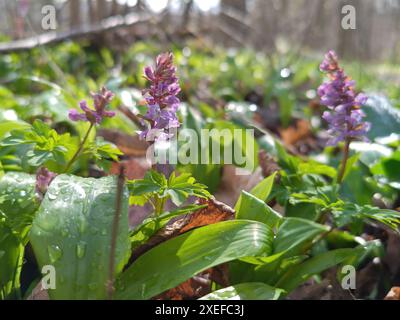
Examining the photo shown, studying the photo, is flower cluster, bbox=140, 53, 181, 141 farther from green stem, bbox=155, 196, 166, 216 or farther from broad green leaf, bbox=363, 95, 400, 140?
broad green leaf, bbox=363, 95, 400, 140

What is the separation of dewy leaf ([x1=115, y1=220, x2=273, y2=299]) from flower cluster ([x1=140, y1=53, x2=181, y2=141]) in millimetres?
287

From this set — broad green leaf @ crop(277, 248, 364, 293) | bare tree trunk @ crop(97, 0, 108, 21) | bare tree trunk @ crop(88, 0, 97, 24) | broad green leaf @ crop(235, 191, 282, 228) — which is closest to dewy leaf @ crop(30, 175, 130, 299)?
broad green leaf @ crop(235, 191, 282, 228)

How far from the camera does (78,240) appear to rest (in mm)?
1207

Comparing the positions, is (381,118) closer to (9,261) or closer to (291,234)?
(291,234)

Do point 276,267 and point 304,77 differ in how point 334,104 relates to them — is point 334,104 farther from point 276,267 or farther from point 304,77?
point 304,77

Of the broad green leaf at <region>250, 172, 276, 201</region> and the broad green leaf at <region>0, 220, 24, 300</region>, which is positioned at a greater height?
the broad green leaf at <region>250, 172, 276, 201</region>

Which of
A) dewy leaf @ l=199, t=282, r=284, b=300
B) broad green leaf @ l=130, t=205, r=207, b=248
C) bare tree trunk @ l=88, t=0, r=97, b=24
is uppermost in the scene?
bare tree trunk @ l=88, t=0, r=97, b=24

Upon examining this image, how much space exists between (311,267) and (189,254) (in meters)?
0.36

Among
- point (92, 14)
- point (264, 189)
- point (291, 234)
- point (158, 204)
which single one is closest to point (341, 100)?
point (264, 189)

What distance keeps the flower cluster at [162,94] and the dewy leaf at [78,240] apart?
0.22 m

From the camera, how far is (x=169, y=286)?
48.9 inches

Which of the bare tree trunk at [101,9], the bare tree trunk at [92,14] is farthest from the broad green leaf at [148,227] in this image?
the bare tree trunk at [101,9]

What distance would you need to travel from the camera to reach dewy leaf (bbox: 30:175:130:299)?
1176mm

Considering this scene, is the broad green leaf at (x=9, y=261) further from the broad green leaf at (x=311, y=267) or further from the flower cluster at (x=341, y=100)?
the flower cluster at (x=341, y=100)
